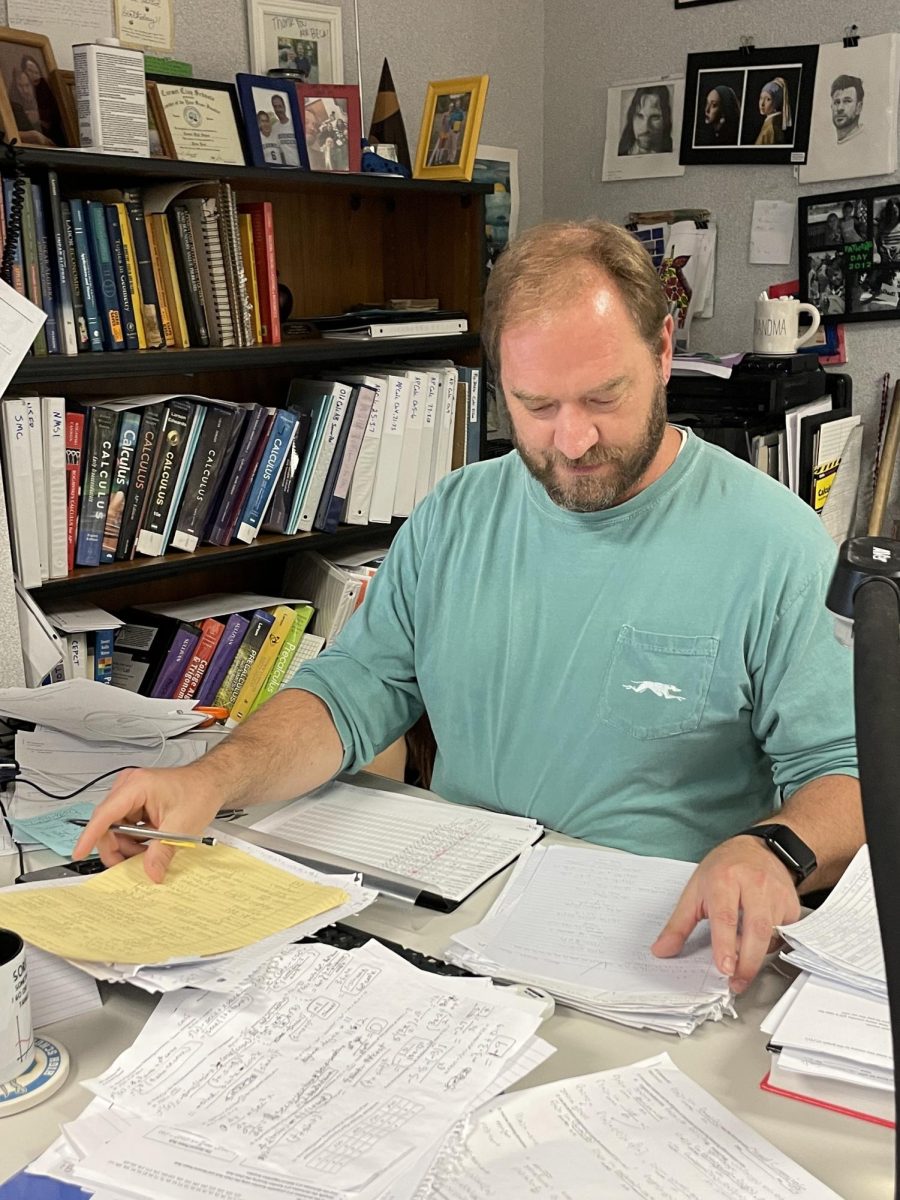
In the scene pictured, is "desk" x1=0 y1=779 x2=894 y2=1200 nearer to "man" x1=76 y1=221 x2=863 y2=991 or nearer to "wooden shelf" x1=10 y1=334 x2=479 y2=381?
"man" x1=76 y1=221 x2=863 y2=991

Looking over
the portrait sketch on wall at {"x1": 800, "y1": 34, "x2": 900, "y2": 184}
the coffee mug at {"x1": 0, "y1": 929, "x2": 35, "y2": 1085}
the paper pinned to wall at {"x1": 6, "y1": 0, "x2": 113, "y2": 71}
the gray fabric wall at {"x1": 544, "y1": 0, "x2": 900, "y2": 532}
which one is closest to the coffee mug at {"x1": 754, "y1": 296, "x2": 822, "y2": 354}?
the gray fabric wall at {"x1": 544, "y1": 0, "x2": 900, "y2": 532}

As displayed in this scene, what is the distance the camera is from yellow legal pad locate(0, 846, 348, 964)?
1.03 m

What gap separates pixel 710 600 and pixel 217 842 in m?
0.59

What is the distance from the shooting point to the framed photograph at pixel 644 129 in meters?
2.93

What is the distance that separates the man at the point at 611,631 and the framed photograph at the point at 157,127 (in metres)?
0.92

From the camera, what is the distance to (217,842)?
4.09ft

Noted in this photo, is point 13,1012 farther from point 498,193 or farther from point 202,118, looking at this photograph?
point 498,193

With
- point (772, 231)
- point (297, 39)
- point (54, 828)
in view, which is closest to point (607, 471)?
point (54, 828)

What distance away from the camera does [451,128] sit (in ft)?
8.26

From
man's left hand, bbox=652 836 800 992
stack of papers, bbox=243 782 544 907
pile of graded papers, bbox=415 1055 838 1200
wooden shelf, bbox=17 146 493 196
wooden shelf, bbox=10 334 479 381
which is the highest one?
wooden shelf, bbox=17 146 493 196

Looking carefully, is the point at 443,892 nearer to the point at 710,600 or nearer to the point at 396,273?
the point at 710,600

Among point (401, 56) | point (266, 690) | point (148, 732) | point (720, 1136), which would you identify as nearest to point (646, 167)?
point (401, 56)

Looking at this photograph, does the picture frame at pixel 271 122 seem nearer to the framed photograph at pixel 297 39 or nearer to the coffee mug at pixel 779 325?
the framed photograph at pixel 297 39

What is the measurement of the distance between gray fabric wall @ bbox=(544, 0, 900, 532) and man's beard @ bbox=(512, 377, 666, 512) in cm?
153
